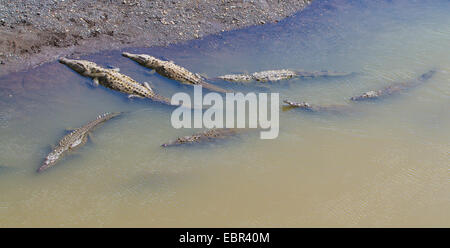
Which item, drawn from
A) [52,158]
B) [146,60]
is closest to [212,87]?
[146,60]

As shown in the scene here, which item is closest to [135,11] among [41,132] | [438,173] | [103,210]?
[41,132]

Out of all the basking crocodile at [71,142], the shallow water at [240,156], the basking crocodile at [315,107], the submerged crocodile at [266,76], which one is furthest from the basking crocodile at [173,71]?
the basking crocodile at [71,142]

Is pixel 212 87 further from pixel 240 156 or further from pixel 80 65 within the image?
pixel 80 65

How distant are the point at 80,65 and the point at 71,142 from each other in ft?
7.44

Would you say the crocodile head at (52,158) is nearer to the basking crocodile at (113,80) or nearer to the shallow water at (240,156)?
the shallow water at (240,156)

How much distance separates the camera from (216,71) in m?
7.94

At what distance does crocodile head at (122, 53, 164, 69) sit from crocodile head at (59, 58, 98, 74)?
770mm

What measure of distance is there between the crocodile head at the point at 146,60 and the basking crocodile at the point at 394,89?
3877 millimetres

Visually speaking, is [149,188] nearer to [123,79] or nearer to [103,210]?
[103,210]

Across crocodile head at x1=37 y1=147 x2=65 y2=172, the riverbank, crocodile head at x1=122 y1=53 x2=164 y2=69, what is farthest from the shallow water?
the riverbank

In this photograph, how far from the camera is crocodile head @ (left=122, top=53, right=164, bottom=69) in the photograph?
308 inches

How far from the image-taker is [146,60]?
7879 mm

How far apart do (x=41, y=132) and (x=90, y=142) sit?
84cm
